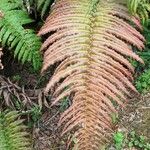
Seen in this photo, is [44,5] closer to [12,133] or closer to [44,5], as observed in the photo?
[44,5]

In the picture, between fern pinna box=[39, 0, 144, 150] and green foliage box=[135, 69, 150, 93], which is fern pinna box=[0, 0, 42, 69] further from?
green foliage box=[135, 69, 150, 93]

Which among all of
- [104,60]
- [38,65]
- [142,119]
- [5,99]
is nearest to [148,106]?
[142,119]

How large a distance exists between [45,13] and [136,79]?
2.97 ft

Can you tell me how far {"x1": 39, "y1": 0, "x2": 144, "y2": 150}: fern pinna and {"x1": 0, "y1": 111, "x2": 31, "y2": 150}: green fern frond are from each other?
1.28 ft

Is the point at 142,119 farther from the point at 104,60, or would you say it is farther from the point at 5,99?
the point at 5,99

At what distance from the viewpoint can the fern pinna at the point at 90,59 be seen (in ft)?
8.75

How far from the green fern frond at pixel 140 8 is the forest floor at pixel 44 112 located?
572 millimetres

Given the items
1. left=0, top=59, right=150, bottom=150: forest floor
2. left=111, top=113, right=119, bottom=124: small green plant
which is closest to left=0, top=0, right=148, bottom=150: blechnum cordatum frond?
left=111, top=113, right=119, bottom=124: small green plant

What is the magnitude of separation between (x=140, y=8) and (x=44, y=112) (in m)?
1.04

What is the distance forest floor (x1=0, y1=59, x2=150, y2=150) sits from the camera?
314 cm

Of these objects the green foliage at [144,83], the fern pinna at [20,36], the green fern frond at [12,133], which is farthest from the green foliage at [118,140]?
the fern pinna at [20,36]

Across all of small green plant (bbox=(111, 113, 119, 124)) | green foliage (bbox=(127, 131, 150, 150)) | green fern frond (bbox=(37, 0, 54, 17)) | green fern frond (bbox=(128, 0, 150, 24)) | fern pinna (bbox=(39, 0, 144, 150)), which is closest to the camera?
fern pinna (bbox=(39, 0, 144, 150))

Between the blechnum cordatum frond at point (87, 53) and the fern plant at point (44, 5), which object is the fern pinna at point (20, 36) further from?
the fern plant at point (44, 5)

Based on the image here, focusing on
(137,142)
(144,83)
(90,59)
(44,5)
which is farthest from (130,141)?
(44,5)
